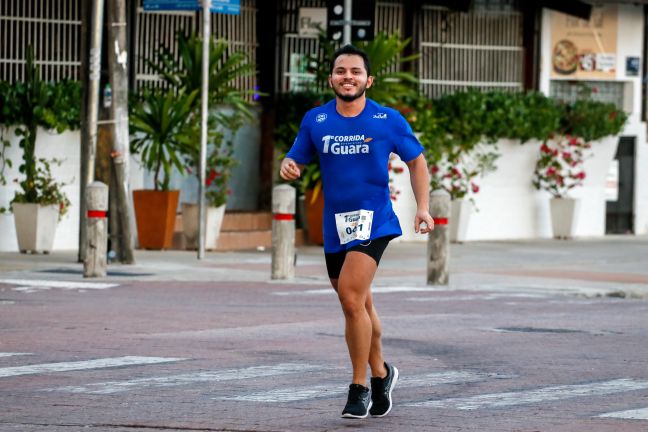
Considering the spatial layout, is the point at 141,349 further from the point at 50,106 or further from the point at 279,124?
the point at 279,124

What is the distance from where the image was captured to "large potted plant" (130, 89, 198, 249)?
2345 centimetres

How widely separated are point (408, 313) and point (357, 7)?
7.32 meters

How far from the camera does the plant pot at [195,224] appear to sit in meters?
24.5

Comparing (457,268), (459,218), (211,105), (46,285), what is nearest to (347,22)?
(457,268)

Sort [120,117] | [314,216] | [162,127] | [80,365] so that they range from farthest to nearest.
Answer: [314,216] < [162,127] < [120,117] < [80,365]

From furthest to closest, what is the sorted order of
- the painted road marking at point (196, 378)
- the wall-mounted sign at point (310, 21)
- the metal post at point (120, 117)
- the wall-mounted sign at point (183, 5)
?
the wall-mounted sign at point (310, 21)
the wall-mounted sign at point (183, 5)
the metal post at point (120, 117)
the painted road marking at point (196, 378)

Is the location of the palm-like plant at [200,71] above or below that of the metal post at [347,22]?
below

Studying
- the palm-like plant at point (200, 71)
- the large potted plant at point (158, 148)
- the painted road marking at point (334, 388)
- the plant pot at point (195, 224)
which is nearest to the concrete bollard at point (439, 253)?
the large potted plant at point (158, 148)

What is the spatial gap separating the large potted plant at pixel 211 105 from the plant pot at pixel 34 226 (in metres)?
2.10

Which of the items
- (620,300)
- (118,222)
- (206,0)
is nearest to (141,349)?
(620,300)

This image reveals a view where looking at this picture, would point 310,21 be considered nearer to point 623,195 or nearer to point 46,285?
point 623,195

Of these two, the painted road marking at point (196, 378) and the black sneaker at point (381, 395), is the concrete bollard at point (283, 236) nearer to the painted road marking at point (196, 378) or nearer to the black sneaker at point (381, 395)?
the painted road marking at point (196, 378)

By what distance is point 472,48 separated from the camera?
29.2 meters

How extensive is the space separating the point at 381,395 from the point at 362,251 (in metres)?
0.75
